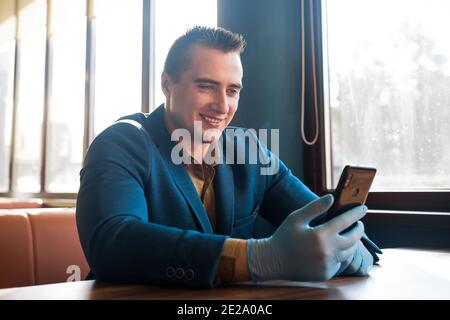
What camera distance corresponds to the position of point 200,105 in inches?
55.1

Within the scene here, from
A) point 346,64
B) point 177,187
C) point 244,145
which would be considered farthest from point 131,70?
point 177,187

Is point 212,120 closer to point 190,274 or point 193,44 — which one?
point 193,44

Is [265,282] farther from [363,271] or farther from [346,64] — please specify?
[346,64]

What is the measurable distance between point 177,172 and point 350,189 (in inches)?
20.0

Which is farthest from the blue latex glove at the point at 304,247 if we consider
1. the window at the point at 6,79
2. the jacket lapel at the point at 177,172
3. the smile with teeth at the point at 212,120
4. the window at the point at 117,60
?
the window at the point at 6,79

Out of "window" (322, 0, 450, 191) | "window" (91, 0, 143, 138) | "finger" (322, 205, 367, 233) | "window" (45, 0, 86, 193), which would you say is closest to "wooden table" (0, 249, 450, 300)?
"finger" (322, 205, 367, 233)

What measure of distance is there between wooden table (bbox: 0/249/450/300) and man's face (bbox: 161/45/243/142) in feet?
1.96

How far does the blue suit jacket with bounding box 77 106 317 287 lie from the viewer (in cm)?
92

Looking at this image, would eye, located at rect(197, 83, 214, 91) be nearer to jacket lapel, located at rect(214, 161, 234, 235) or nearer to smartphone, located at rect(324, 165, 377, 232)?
jacket lapel, located at rect(214, 161, 234, 235)

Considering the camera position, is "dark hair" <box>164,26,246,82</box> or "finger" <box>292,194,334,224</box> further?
"dark hair" <box>164,26,246,82</box>

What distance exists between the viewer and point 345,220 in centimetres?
90

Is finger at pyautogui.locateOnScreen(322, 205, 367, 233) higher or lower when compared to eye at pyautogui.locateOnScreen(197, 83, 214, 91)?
lower
